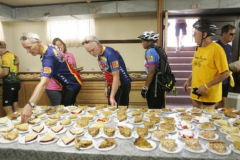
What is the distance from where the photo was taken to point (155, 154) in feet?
3.47

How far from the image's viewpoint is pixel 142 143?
1.15m

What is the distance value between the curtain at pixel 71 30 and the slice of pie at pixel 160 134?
133 inches

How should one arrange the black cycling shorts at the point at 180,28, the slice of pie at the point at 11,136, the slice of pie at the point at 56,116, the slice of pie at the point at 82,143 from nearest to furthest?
the slice of pie at the point at 82,143 → the slice of pie at the point at 11,136 → the slice of pie at the point at 56,116 → the black cycling shorts at the point at 180,28

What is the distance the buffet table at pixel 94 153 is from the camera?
1036 mm

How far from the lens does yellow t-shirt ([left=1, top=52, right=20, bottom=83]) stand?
125 inches

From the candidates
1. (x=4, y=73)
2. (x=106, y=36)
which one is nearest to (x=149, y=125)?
(x=4, y=73)

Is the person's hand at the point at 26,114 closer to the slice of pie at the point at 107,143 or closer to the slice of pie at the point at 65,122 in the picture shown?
the slice of pie at the point at 65,122

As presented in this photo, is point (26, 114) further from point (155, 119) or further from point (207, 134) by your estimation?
point (207, 134)

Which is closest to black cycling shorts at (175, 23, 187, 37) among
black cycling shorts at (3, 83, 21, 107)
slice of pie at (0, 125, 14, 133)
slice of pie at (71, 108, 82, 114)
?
black cycling shorts at (3, 83, 21, 107)

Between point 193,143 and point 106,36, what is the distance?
3494 mm

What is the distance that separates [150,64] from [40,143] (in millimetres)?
1559

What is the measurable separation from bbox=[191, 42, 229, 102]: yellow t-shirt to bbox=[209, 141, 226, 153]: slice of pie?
3.14ft

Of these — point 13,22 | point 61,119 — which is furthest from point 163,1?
point 13,22

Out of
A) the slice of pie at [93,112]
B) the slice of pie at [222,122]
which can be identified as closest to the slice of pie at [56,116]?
the slice of pie at [93,112]
